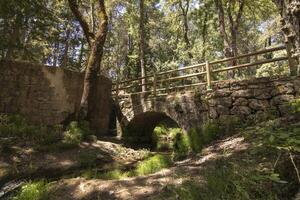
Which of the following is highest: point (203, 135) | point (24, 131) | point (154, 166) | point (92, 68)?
point (92, 68)

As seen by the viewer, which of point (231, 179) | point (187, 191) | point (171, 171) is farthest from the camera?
point (171, 171)

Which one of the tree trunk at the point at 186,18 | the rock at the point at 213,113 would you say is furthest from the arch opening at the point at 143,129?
the tree trunk at the point at 186,18

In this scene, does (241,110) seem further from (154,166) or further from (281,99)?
(154,166)

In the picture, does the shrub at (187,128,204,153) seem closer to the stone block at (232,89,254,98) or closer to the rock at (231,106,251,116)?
the rock at (231,106,251,116)

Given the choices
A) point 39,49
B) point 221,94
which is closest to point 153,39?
point 39,49

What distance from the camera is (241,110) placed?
8.20 meters

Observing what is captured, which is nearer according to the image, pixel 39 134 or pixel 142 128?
pixel 39 134

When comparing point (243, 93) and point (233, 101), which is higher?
point (243, 93)

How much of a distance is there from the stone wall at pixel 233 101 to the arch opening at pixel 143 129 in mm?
2018

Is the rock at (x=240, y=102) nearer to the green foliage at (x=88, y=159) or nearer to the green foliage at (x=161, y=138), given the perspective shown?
the green foliage at (x=88, y=159)

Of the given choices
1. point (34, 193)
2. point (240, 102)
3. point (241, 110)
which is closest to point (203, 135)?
point (241, 110)

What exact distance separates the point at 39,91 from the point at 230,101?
23.9 feet

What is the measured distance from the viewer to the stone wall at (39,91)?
1060 cm

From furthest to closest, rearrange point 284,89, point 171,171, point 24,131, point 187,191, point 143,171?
point 24,131
point 284,89
point 143,171
point 171,171
point 187,191
